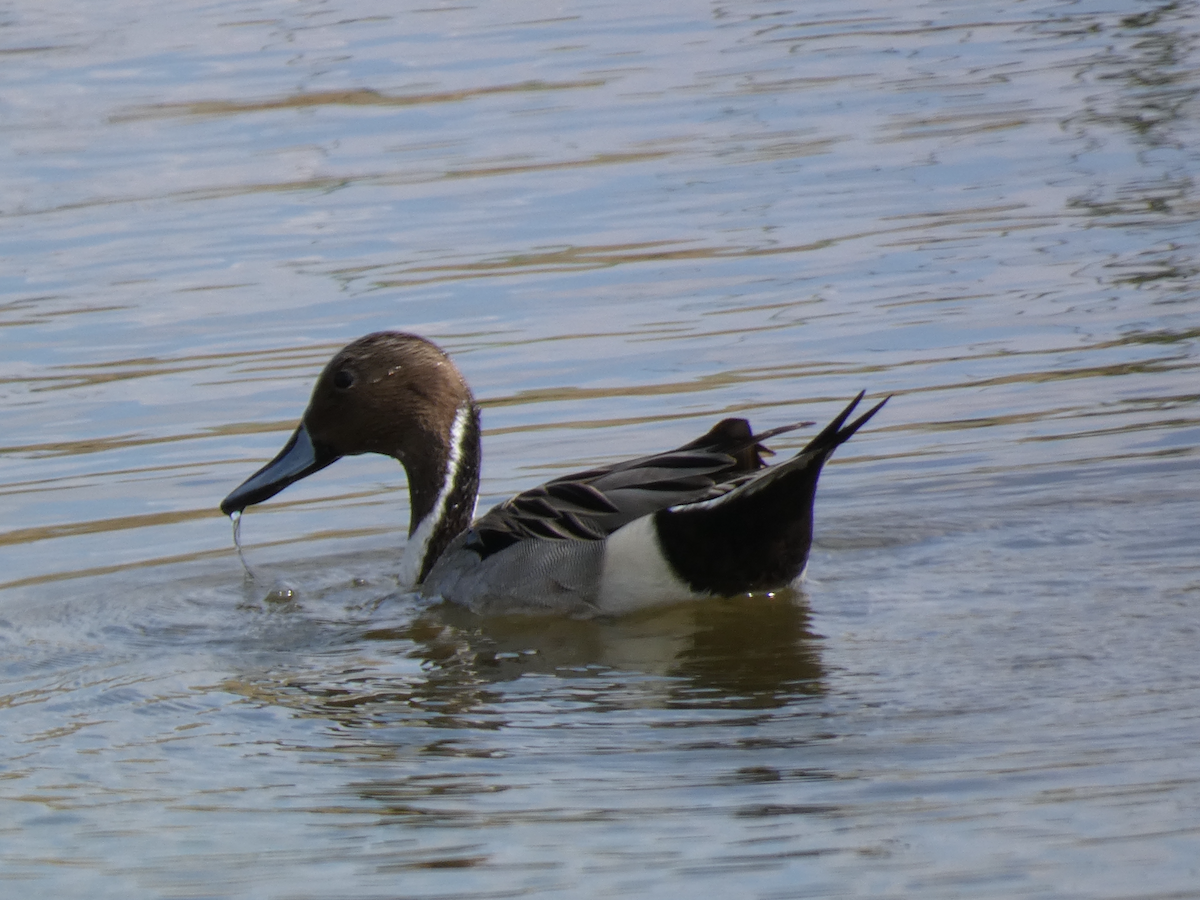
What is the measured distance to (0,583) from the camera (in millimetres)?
7059

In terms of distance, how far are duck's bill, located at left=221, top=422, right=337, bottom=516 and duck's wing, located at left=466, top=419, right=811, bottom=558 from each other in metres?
1.06

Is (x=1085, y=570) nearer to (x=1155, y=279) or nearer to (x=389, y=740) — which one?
(x=389, y=740)

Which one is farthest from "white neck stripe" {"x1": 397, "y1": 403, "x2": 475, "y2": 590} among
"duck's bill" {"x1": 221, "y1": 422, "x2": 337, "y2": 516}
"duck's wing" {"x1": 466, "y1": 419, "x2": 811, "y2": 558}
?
"duck's wing" {"x1": 466, "y1": 419, "x2": 811, "y2": 558}

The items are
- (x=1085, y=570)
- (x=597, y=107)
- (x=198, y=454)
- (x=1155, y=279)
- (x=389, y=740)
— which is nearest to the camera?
(x=389, y=740)

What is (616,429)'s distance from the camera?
812 cm

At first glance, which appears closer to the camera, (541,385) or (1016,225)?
(541,385)

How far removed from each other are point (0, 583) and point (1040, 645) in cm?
357

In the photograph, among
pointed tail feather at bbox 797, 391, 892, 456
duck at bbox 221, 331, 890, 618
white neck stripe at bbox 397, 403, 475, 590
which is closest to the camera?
pointed tail feather at bbox 797, 391, 892, 456

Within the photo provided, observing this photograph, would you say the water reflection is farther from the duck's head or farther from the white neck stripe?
the duck's head

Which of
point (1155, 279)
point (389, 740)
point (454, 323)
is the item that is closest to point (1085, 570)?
point (389, 740)

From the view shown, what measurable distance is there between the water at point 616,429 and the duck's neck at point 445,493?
0.20 meters

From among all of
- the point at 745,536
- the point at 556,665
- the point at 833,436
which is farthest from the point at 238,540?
the point at 833,436

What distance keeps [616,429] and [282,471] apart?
1491mm

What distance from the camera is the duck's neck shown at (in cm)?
708
